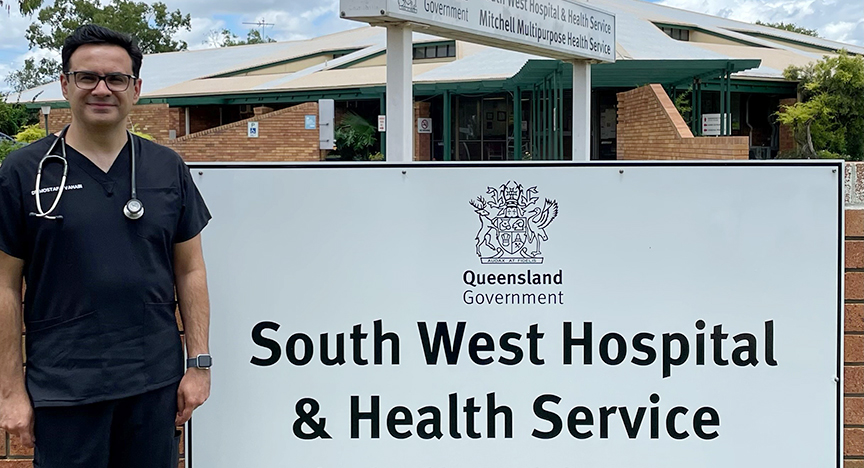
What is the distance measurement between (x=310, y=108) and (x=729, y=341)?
1969cm

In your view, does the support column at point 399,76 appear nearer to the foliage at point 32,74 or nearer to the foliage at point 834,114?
the foliage at point 834,114

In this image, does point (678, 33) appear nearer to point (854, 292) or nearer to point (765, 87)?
point (765, 87)

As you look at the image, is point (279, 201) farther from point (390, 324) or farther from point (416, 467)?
point (416, 467)

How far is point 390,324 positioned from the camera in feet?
9.53

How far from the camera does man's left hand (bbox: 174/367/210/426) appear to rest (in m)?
2.39

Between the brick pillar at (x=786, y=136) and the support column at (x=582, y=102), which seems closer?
the support column at (x=582, y=102)

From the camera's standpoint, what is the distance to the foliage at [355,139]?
82.7 ft

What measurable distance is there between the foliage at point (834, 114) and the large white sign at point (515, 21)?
17.7m

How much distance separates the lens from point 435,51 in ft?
89.7

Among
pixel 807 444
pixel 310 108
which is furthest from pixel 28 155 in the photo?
pixel 310 108

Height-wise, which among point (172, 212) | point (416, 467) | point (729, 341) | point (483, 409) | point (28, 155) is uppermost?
point (28, 155)

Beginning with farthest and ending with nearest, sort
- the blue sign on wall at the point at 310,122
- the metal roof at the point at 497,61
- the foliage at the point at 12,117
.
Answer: the foliage at the point at 12,117 → the blue sign on wall at the point at 310,122 → the metal roof at the point at 497,61

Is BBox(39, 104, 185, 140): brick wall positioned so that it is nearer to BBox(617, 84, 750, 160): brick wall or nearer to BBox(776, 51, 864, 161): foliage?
BBox(617, 84, 750, 160): brick wall

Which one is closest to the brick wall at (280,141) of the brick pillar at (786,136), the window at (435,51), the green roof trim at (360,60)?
the window at (435,51)
